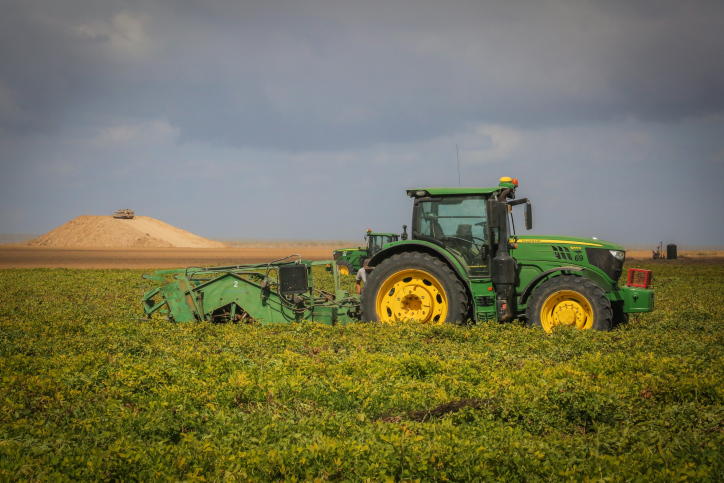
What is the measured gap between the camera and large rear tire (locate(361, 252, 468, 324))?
9.46 m

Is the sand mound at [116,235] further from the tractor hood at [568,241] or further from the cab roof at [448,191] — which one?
the tractor hood at [568,241]

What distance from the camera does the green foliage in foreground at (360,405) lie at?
154 inches

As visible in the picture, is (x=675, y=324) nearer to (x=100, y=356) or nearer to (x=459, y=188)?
(x=459, y=188)

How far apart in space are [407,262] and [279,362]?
11.2 ft

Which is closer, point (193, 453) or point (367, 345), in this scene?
point (193, 453)

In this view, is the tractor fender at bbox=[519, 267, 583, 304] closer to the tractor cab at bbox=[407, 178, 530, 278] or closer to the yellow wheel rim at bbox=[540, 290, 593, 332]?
the yellow wheel rim at bbox=[540, 290, 593, 332]

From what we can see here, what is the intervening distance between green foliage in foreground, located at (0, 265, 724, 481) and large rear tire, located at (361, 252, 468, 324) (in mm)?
741

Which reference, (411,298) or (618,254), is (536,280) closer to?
(618,254)

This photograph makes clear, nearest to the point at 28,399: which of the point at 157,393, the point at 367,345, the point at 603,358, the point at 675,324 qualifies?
the point at 157,393

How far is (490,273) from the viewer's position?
9.30 meters

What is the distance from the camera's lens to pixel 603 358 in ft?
22.4

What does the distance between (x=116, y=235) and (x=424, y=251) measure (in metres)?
80.5

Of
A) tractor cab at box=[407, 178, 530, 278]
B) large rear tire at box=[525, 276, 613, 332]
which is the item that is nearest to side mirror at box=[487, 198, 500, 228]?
tractor cab at box=[407, 178, 530, 278]

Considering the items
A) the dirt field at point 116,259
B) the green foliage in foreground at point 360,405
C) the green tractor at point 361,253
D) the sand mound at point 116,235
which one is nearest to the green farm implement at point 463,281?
the green foliage in foreground at point 360,405
